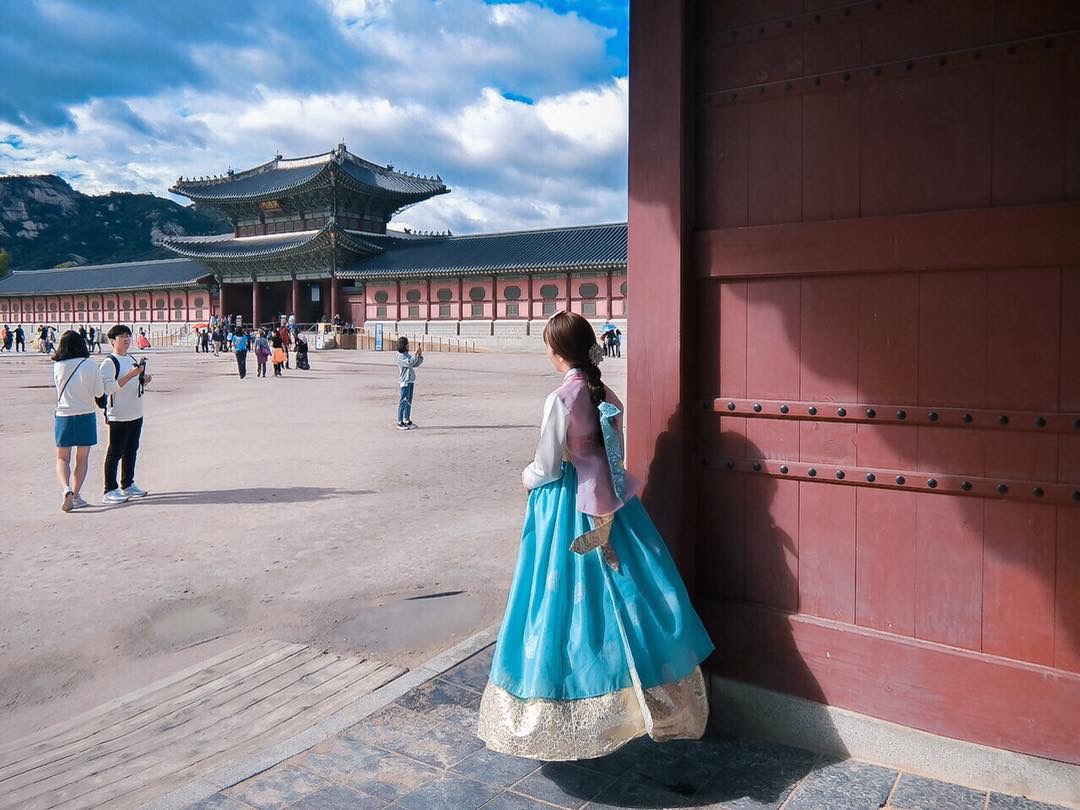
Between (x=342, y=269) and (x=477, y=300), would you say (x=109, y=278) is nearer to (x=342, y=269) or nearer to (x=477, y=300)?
(x=342, y=269)

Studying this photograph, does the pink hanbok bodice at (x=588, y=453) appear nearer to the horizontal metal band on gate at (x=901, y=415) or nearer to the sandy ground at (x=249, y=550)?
the horizontal metal band on gate at (x=901, y=415)

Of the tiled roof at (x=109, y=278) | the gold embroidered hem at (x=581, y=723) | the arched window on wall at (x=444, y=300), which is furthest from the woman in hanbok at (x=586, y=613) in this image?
the tiled roof at (x=109, y=278)

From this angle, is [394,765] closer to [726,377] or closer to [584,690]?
[584,690]

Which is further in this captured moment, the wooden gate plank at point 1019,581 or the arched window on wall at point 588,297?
the arched window on wall at point 588,297

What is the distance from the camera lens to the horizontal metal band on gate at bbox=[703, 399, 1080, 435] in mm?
2438

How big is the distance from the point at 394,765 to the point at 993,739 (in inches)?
77.0

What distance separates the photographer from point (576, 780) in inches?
106

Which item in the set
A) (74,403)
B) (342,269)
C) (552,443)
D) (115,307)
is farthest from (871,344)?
(115,307)

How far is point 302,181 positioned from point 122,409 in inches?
1446

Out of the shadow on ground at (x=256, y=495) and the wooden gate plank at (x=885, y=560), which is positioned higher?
the wooden gate plank at (x=885, y=560)

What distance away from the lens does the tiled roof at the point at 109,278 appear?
47.3m

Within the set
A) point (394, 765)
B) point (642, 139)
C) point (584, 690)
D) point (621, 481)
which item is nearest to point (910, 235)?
point (642, 139)

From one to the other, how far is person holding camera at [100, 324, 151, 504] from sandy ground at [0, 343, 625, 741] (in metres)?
0.29

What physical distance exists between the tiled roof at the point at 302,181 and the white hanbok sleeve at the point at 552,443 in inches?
1616
